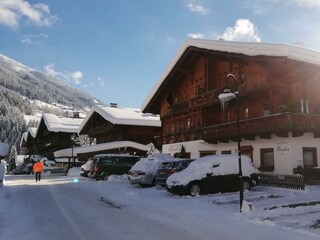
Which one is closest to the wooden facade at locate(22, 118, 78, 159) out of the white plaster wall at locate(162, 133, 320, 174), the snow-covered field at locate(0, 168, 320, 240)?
the white plaster wall at locate(162, 133, 320, 174)

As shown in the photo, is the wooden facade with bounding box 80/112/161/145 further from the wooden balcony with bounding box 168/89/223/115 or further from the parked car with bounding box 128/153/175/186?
the parked car with bounding box 128/153/175/186

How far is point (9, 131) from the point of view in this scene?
504ft

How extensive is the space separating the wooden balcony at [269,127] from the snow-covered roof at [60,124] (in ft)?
127

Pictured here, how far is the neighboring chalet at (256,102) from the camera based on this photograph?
75.7 feet

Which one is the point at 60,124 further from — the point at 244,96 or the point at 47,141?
the point at 244,96

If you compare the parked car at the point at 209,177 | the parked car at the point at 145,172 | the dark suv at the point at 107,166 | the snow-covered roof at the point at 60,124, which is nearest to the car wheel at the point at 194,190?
the parked car at the point at 209,177

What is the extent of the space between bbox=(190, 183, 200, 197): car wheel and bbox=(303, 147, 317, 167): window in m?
9.47

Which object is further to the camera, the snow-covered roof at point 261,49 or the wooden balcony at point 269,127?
the snow-covered roof at point 261,49

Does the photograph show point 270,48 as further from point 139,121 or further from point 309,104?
point 139,121

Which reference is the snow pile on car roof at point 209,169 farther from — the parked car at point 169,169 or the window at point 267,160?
the window at point 267,160

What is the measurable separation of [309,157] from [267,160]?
2.66 m

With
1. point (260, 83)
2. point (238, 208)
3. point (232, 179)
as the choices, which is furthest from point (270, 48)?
point (238, 208)

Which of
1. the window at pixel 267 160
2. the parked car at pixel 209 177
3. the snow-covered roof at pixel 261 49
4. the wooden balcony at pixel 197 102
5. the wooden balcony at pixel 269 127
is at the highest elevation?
the snow-covered roof at pixel 261 49

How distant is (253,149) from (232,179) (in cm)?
821
